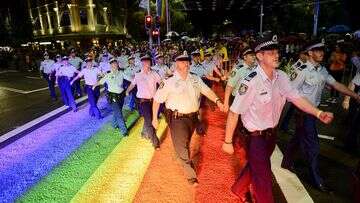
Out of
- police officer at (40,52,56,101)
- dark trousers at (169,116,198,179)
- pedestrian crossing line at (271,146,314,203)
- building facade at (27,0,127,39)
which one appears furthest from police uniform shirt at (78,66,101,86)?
building facade at (27,0,127,39)

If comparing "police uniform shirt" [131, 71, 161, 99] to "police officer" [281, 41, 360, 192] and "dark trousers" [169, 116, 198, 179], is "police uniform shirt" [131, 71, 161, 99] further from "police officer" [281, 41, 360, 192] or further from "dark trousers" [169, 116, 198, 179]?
"police officer" [281, 41, 360, 192]

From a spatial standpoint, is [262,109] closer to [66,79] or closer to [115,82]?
[115,82]

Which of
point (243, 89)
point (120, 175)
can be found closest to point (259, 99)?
point (243, 89)

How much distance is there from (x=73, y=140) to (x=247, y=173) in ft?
16.8

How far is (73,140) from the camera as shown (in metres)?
8.24

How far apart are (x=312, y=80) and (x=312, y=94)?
0.23 metres

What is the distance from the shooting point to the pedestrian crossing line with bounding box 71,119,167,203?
512cm

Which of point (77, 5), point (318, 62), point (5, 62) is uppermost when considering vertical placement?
point (77, 5)

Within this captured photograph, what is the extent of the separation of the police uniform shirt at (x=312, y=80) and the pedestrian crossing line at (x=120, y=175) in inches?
117

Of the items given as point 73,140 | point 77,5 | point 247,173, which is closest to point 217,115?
point 73,140

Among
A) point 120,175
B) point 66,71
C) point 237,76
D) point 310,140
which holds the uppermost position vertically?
point 237,76

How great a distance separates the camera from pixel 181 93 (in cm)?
531

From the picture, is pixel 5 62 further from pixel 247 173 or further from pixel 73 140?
pixel 247 173

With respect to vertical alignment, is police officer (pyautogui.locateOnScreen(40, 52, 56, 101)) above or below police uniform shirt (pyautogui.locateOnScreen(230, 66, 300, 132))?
below
